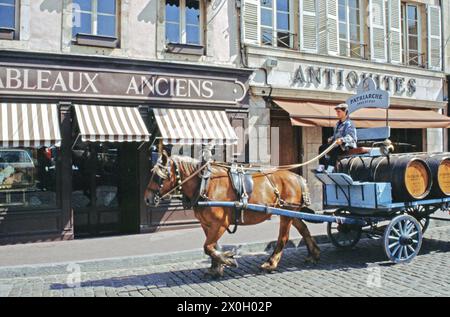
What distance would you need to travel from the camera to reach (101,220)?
9.86m

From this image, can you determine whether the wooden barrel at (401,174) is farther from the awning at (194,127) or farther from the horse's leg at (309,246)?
the awning at (194,127)

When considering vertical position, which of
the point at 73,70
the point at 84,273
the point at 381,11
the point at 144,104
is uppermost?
the point at 381,11

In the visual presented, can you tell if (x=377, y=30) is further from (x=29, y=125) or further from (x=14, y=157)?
(x=14, y=157)

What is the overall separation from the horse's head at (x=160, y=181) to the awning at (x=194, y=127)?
3.35 meters

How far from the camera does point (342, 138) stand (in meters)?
6.35

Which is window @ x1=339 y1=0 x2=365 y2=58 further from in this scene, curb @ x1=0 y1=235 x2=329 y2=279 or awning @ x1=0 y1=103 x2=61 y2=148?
awning @ x1=0 y1=103 x2=61 y2=148

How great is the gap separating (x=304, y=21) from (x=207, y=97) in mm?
3907

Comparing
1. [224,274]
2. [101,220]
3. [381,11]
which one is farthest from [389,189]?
[381,11]

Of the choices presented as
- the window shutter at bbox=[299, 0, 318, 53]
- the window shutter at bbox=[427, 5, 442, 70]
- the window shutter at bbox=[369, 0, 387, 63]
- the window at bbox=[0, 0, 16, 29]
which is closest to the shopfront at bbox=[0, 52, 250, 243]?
the window at bbox=[0, 0, 16, 29]

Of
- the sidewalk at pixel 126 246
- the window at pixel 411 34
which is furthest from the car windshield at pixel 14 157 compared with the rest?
the window at pixel 411 34

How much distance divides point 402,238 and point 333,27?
787 centimetres

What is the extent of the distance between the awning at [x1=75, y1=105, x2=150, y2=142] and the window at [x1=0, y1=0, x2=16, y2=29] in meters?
2.18

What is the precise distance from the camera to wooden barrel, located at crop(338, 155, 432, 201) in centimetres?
620

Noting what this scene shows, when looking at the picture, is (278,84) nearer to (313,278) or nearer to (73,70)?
(73,70)
